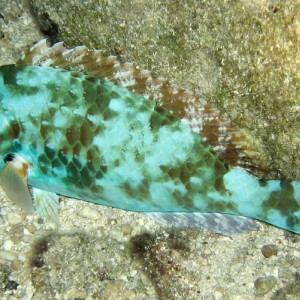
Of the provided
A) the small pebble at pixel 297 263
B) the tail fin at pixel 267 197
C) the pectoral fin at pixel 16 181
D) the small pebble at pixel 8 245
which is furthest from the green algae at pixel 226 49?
the small pebble at pixel 8 245

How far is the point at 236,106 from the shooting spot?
246 cm

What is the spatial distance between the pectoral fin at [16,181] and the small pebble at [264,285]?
4.81 feet

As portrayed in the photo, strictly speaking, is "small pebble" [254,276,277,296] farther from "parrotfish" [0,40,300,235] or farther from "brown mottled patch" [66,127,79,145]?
"brown mottled patch" [66,127,79,145]

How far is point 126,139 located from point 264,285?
1.17 m

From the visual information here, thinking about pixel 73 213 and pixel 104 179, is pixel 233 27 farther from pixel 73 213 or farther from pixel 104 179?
pixel 73 213

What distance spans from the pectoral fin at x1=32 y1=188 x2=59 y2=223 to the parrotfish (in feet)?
0.70

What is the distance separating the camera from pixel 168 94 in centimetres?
246

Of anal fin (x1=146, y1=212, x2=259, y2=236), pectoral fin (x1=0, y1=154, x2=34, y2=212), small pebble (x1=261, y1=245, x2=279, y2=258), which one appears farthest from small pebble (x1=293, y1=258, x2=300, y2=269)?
pectoral fin (x1=0, y1=154, x2=34, y2=212)

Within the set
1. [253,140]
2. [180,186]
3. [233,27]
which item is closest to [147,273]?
[180,186]

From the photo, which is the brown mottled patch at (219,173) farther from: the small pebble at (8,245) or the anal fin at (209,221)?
the small pebble at (8,245)

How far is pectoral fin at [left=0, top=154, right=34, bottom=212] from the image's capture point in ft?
8.34

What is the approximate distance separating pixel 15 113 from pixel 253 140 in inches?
56.9

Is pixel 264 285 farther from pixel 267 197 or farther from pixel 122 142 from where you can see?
pixel 122 142

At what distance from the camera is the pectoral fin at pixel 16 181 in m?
2.54
